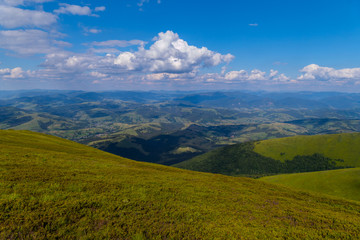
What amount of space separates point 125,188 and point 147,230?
855 cm

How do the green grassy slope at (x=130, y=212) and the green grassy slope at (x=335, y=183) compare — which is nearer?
the green grassy slope at (x=130, y=212)

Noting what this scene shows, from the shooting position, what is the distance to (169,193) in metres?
22.8

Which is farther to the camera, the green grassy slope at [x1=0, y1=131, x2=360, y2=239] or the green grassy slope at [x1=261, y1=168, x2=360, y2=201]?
the green grassy slope at [x1=261, y1=168, x2=360, y2=201]

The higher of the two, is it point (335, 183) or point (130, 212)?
point (130, 212)

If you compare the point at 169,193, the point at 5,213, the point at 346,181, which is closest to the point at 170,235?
the point at 169,193

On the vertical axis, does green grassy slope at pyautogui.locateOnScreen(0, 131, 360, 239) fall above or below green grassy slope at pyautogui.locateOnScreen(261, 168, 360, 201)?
above

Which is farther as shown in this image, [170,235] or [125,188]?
[125,188]

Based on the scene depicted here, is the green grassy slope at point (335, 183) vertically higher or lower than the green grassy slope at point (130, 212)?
lower

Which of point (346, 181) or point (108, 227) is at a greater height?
point (108, 227)

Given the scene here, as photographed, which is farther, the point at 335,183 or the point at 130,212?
the point at 335,183

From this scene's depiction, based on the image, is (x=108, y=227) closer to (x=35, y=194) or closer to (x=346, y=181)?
(x=35, y=194)

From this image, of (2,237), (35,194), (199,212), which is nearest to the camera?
(2,237)

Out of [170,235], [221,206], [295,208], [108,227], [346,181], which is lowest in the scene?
[346,181]

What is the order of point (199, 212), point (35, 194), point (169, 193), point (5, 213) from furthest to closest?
point (169, 193) → point (199, 212) → point (35, 194) → point (5, 213)
